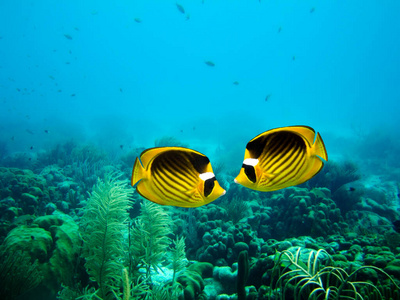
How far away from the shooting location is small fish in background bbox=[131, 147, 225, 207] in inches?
31.6

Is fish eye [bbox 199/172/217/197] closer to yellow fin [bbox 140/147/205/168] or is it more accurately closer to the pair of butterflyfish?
the pair of butterflyfish

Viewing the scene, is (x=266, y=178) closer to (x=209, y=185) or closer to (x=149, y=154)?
(x=209, y=185)

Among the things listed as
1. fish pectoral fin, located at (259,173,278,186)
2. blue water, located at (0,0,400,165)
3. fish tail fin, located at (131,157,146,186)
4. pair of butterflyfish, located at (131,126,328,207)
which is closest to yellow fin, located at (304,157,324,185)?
pair of butterflyfish, located at (131,126,328,207)

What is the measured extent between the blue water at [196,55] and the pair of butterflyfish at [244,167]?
309ft

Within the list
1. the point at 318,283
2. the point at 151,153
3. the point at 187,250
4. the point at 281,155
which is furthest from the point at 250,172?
the point at 187,250

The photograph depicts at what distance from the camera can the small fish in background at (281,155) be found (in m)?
0.73

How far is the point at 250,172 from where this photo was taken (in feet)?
2.36

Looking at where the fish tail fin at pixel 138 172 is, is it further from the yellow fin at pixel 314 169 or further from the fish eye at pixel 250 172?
the yellow fin at pixel 314 169

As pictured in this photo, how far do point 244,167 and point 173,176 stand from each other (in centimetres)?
29

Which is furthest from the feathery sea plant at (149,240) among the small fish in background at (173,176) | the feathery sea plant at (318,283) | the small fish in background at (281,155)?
the small fish in background at (281,155)

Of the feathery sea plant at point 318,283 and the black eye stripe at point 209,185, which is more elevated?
the black eye stripe at point 209,185

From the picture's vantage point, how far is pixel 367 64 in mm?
135500

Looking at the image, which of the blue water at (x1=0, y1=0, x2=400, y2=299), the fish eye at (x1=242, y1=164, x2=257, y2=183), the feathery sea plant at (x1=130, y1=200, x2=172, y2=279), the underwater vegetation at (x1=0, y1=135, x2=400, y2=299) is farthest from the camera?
the blue water at (x1=0, y1=0, x2=400, y2=299)

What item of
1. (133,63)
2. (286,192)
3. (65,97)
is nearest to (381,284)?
(286,192)
